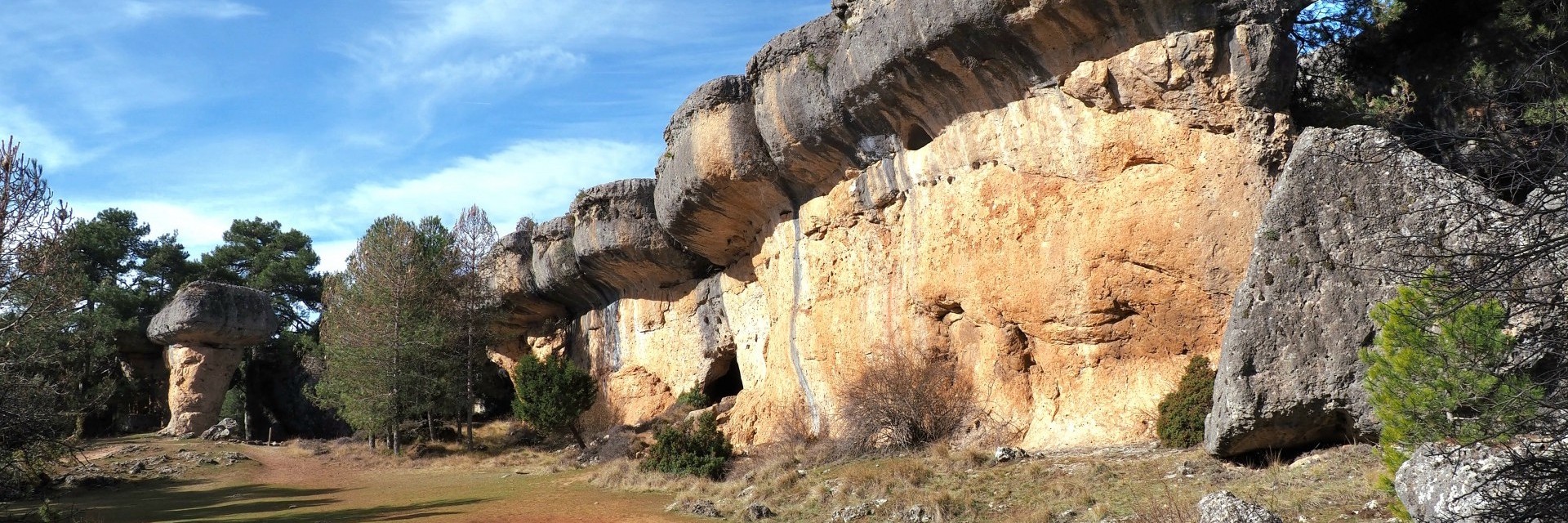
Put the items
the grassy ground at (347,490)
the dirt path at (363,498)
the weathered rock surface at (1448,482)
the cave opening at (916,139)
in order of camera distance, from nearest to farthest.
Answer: the weathered rock surface at (1448,482) < the dirt path at (363,498) < the grassy ground at (347,490) < the cave opening at (916,139)

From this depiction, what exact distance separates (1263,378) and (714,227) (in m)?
13.8

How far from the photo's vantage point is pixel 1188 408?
11195 mm

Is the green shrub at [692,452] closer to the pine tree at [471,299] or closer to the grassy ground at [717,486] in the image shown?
the grassy ground at [717,486]

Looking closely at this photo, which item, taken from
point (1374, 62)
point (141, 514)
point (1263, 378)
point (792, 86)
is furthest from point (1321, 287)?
point (141, 514)

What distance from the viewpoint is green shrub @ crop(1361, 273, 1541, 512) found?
5770 mm

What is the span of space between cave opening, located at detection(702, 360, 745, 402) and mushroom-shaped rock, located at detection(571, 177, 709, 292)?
2686mm

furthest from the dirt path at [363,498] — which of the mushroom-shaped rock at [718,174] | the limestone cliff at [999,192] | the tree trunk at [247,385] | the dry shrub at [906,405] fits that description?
the tree trunk at [247,385]

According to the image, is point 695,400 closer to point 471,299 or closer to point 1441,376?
point 471,299

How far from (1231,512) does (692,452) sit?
11.7 m

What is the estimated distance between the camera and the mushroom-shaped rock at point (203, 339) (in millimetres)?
29391

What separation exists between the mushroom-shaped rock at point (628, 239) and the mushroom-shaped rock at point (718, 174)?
6.80 feet

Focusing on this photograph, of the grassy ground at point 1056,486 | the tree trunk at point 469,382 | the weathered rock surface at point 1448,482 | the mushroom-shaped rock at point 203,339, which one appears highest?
the mushroom-shaped rock at point 203,339

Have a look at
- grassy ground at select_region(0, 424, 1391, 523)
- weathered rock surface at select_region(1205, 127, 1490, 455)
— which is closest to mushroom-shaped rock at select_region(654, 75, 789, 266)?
grassy ground at select_region(0, 424, 1391, 523)

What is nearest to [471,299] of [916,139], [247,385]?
[247,385]
